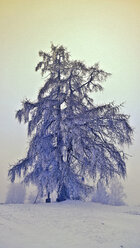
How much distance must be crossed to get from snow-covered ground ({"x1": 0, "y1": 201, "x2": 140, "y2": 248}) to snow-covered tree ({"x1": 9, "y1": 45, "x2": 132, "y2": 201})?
474cm

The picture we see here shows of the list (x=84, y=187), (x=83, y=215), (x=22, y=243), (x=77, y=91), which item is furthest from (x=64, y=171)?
(x=22, y=243)

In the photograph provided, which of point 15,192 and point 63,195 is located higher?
point 15,192

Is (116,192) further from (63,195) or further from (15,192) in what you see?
(63,195)

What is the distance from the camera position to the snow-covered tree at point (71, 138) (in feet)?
46.6

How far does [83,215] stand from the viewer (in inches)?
376

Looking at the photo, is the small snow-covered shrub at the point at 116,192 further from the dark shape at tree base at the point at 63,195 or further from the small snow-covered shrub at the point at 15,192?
the dark shape at tree base at the point at 63,195

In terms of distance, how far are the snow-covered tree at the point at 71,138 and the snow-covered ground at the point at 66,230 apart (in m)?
4.74

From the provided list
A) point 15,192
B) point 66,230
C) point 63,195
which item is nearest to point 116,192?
point 15,192

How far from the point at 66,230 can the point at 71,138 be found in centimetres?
781

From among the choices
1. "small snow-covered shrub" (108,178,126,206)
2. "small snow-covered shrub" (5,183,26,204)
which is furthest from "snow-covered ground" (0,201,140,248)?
"small snow-covered shrub" (5,183,26,204)

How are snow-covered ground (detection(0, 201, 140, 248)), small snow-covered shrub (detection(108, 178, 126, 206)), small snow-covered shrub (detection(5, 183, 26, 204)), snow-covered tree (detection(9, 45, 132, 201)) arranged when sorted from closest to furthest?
1. snow-covered ground (detection(0, 201, 140, 248))
2. snow-covered tree (detection(9, 45, 132, 201))
3. small snow-covered shrub (detection(108, 178, 126, 206))
4. small snow-covered shrub (detection(5, 183, 26, 204))

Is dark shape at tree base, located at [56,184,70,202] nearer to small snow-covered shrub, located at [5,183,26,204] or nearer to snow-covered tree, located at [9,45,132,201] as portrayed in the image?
snow-covered tree, located at [9,45,132,201]

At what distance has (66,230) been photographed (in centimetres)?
729

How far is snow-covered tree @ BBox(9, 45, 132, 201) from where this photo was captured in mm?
14211
